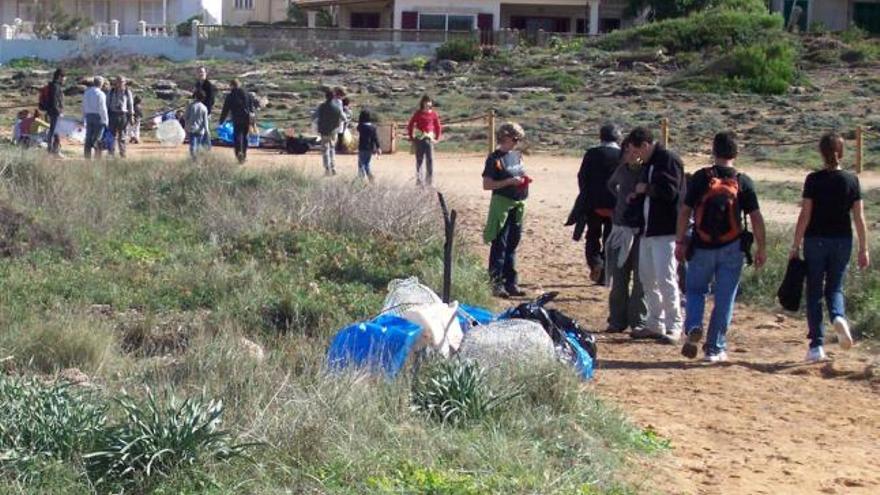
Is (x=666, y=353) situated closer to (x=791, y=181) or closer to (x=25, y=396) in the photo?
(x=25, y=396)

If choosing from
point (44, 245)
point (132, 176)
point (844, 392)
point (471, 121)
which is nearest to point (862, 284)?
point (844, 392)

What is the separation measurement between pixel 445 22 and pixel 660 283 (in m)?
56.6

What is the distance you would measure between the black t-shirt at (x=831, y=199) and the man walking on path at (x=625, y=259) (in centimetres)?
158

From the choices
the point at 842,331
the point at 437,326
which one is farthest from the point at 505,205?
the point at 437,326

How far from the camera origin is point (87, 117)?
76.9ft

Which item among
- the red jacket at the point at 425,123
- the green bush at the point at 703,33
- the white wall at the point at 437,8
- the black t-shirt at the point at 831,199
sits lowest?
the red jacket at the point at 425,123

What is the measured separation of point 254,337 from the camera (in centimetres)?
1005

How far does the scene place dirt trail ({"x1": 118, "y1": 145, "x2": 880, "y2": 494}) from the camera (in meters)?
7.16

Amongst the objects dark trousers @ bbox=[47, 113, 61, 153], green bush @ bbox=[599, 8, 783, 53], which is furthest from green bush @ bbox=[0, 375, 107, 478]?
green bush @ bbox=[599, 8, 783, 53]

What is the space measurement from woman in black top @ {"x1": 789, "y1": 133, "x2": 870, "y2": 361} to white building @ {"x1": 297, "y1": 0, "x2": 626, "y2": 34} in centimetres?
5593

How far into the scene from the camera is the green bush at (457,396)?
7090mm

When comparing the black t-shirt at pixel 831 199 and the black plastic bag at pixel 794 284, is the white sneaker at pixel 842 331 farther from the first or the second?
the black t-shirt at pixel 831 199

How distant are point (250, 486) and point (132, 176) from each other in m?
12.9

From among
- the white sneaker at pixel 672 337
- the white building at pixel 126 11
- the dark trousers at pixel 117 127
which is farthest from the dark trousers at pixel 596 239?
the white building at pixel 126 11
